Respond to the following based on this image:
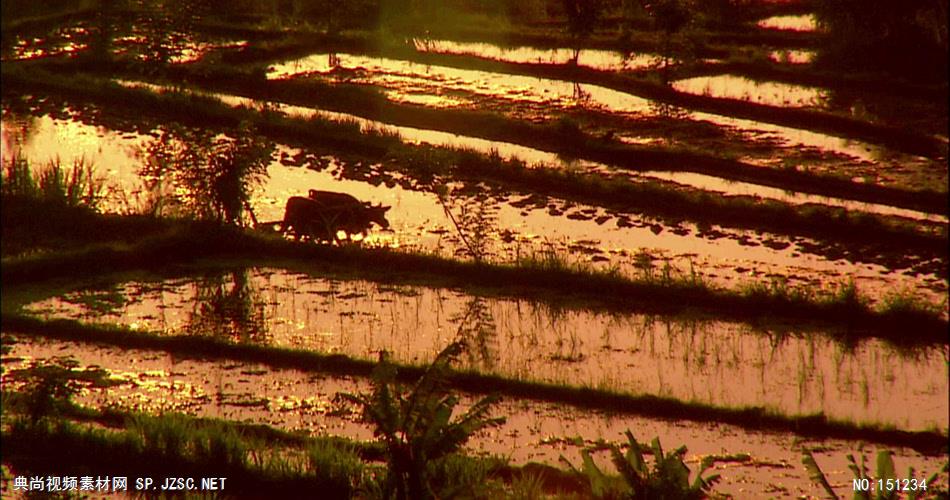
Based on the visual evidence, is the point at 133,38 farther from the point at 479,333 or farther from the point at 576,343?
the point at 576,343

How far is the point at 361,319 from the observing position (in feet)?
16.6

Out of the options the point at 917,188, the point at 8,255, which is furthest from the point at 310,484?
the point at 917,188

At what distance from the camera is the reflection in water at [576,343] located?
4.32m

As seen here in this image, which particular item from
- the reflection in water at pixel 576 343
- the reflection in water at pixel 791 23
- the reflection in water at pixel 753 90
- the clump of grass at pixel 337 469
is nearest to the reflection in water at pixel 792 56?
the reflection in water at pixel 753 90

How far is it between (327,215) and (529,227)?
110cm

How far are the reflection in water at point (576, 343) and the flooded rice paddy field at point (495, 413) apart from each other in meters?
0.24

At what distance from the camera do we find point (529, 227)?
629 cm

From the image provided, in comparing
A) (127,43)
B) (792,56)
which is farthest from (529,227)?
(127,43)

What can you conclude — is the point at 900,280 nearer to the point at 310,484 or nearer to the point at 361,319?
the point at 361,319

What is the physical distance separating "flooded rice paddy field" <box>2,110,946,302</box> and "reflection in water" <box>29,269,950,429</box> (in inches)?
22.4

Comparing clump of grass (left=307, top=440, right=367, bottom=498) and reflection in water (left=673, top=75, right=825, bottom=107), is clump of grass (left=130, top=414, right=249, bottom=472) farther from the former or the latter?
reflection in water (left=673, top=75, right=825, bottom=107)

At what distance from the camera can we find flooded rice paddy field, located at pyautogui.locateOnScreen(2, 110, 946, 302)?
18.2 feet

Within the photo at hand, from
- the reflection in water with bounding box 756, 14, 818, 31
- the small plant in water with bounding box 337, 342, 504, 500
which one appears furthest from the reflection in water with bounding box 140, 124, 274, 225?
the reflection in water with bounding box 756, 14, 818, 31

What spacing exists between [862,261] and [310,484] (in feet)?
11.1
